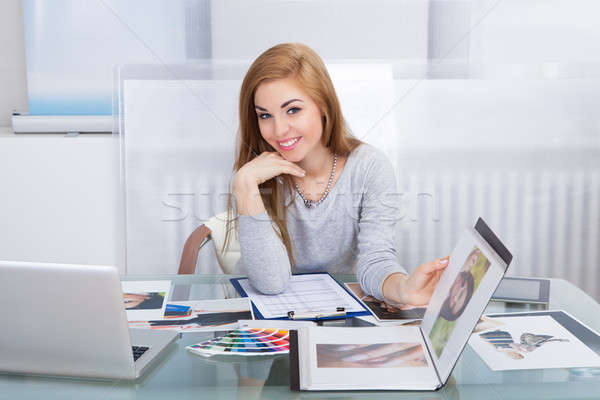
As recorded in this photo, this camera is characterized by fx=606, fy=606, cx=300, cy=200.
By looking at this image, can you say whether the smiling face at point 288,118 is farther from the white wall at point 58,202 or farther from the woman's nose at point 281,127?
the white wall at point 58,202

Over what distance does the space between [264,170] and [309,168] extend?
153mm

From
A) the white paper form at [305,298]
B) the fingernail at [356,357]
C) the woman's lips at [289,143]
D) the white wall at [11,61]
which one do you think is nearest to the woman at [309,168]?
the woman's lips at [289,143]

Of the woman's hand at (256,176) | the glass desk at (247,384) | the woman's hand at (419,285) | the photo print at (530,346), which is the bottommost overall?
the glass desk at (247,384)

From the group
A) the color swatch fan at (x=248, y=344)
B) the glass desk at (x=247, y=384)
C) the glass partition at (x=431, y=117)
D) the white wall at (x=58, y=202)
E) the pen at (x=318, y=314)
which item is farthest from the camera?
the white wall at (x=58, y=202)

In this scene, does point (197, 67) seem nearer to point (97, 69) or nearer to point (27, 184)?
point (97, 69)

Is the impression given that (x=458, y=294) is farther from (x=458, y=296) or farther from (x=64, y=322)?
(x=64, y=322)

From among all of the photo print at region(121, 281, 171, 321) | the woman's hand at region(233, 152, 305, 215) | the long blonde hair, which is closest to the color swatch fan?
the photo print at region(121, 281, 171, 321)

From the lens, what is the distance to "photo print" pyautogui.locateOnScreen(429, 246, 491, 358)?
73 centimetres

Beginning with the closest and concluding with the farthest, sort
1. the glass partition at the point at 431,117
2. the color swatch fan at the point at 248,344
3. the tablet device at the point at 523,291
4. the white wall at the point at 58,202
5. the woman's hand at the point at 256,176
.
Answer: the color swatch fan at the point at 248,344 → the tablet device at the point at 523,291 → the woman's hand at the point at 256,176 → the glass partition at the point at 431,117 → the white wall at the point at 58,202

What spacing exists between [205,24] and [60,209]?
2.17 feet

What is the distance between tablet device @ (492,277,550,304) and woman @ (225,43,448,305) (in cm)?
24

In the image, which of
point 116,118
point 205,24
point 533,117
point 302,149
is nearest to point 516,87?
point 533,117

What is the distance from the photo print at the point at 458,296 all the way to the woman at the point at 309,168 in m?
0.43

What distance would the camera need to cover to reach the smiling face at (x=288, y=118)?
51.4 inches
